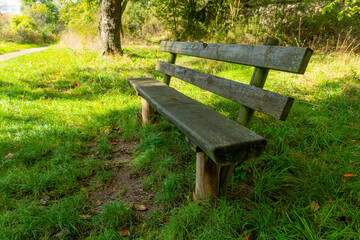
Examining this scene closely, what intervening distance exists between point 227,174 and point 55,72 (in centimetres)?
598

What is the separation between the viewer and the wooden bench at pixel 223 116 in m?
1.18

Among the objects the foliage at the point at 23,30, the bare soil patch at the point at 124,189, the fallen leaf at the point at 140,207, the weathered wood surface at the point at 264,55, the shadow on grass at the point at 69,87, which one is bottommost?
the foliage at the point at 23,30

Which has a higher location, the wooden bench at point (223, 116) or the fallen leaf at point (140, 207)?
the wooden bench at point (223, 116)

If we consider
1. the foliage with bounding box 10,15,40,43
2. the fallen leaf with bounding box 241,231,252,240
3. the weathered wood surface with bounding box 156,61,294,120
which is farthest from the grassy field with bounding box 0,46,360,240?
the foliage with bounding box 10,15,40,43

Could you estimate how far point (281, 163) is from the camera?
1860 mm

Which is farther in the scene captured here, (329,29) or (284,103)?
(329,29)

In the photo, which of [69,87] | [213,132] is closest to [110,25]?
[69,87]

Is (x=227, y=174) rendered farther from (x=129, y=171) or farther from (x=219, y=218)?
(x=129, y=171)

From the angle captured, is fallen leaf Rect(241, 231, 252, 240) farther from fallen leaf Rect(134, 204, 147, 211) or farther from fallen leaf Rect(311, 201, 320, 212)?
fallen leaf Rect(134, 204, 147, 211)

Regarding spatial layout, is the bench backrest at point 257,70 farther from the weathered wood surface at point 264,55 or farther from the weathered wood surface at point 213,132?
the weathered wood surface at point 213,132

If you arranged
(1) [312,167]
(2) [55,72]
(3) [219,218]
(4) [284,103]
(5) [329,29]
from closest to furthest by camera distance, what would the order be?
(4) [284,103] < (3) [219,218] < (1) [312,167] < (2) [55,72] < (5) [329,29]

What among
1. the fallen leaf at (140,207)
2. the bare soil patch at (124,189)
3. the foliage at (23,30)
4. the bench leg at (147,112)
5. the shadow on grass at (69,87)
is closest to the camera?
the fallen leaf at (140,207)

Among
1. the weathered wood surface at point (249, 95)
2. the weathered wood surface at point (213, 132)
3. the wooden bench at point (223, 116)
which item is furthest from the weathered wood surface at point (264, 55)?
Result: the weathered wood surface at point (213, 132)

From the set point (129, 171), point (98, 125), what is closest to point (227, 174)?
point (129, 171)
